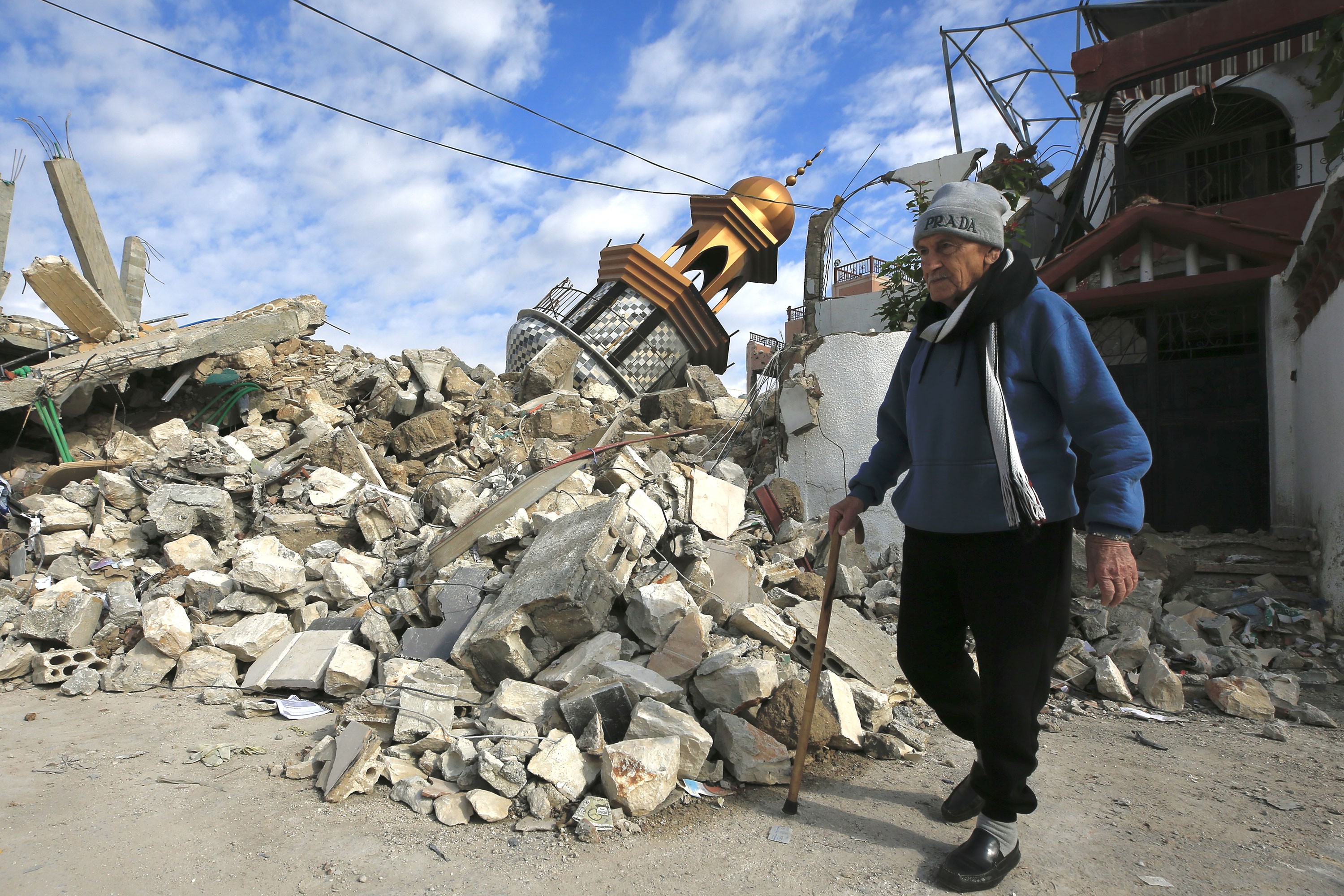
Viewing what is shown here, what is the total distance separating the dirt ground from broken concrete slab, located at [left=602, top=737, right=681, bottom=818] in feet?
0.29

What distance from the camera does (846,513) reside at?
243cm

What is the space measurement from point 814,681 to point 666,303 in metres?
10.6

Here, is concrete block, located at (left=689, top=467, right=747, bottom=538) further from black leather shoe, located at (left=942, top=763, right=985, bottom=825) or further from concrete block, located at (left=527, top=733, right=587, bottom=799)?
black leather shoe, located at (left=942, top=763, right=985, bottom=825)

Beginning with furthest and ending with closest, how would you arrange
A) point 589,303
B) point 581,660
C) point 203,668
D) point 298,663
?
point 589,303 → point 203,668 → point 298,663 → point 581,660

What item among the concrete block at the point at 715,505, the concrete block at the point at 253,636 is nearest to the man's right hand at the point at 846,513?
the concrete block at the point at 715,505

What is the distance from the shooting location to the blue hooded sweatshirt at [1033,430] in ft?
5.97

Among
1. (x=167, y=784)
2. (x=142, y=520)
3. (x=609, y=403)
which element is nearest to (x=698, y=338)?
(x=609, y=403)

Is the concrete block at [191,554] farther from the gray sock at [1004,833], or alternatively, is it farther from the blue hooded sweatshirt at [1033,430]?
the gray sock at [1004,833]

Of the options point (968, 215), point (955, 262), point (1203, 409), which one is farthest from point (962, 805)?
point (1203, 409)

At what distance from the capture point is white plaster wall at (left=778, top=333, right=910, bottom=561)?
649cm

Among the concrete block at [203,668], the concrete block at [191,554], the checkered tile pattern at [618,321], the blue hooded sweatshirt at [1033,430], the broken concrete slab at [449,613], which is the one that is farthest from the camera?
the checkered tile pattern at [618,321]

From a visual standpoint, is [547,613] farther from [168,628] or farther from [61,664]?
[61,664]

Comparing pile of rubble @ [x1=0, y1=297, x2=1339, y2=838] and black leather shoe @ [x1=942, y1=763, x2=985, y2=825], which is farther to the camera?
pile of rubble @ [x1=0, y1=297, x2=1339, y2=838]

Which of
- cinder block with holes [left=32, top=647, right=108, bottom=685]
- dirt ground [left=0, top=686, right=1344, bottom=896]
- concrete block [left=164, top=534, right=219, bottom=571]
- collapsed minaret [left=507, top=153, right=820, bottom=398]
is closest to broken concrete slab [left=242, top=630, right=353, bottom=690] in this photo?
dirt ground [left=0, top=686, right=1344, bottom=896]
